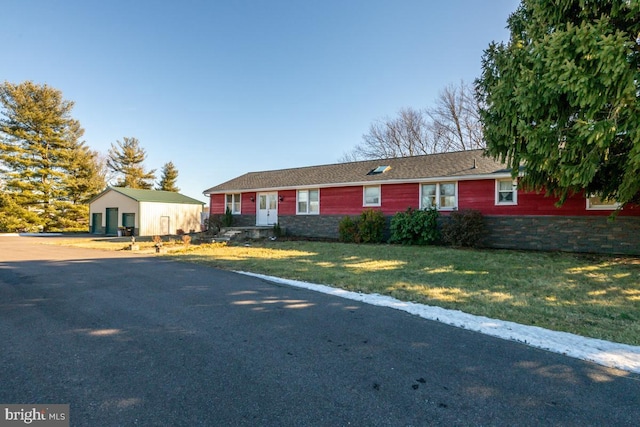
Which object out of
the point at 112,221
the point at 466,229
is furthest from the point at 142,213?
the point at 466,229

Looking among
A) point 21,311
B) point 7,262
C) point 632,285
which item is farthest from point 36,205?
point 632,285

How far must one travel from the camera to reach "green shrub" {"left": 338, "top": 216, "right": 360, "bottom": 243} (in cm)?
1489

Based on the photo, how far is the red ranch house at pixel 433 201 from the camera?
11.1m

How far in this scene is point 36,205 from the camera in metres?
28.4

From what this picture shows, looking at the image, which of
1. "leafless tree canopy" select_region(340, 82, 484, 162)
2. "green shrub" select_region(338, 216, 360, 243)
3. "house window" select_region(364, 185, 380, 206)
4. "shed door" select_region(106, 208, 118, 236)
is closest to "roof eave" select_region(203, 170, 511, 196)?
"house window" select_region(364, 185, 380, 206)

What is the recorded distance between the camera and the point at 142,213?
23.2 m

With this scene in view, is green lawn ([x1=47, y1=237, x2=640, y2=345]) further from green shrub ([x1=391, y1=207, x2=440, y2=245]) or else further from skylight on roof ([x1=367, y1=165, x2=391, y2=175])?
skylight on roof ([x1=367, y1=165, x2=391, y2=175])

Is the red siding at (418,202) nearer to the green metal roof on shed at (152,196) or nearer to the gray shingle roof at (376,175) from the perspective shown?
the gray shingle roof at (376,175)

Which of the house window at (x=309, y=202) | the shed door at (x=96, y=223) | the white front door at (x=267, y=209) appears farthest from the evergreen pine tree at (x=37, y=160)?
the house window at (x=309, y=202)

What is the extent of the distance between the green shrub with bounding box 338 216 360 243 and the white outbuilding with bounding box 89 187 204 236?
638 inches

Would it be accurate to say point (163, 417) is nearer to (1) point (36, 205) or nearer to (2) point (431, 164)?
(2) point (431, 164)

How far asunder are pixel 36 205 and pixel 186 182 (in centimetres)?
1618

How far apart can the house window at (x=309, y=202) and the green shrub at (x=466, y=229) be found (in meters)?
7.23

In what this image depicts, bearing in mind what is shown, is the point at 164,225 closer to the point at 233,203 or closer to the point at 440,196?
the point at 233,203
